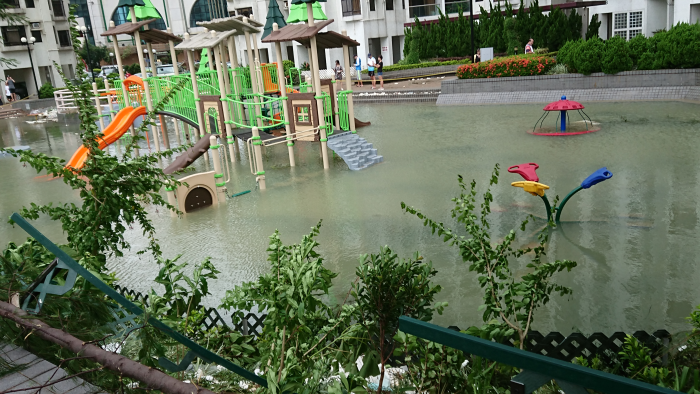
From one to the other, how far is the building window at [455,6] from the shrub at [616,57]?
17.9 meters

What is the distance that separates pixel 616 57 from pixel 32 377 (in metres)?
21.4

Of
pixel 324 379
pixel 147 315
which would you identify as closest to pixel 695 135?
pixel 324 379

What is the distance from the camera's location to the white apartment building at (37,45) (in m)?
41.6

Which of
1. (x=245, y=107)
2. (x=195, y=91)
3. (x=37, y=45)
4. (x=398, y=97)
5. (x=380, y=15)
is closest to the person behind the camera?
(x=195, y=91)

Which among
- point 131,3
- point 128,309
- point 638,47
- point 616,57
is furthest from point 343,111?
point 128,309

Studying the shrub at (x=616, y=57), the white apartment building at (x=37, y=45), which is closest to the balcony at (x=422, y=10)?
the shrub at (x=616, y=57)

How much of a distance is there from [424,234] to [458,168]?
403 centimetres

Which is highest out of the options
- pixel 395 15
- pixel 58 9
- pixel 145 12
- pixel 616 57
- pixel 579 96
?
pixel 58 9

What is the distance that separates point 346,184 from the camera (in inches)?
486

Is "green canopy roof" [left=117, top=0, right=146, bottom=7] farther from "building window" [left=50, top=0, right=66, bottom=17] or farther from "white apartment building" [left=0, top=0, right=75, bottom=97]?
"building window" [left=50, top=0, right=66, bottom=17]

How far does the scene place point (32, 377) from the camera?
2.16m

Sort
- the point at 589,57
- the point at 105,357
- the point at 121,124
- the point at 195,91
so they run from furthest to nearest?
1. the point at 589,57
2. the point at 121,124
3. the point at 195,91
4. the point at 105,357

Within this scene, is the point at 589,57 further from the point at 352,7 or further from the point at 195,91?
the point at 352,7

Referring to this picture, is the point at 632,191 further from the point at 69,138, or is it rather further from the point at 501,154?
the point at 69,138
